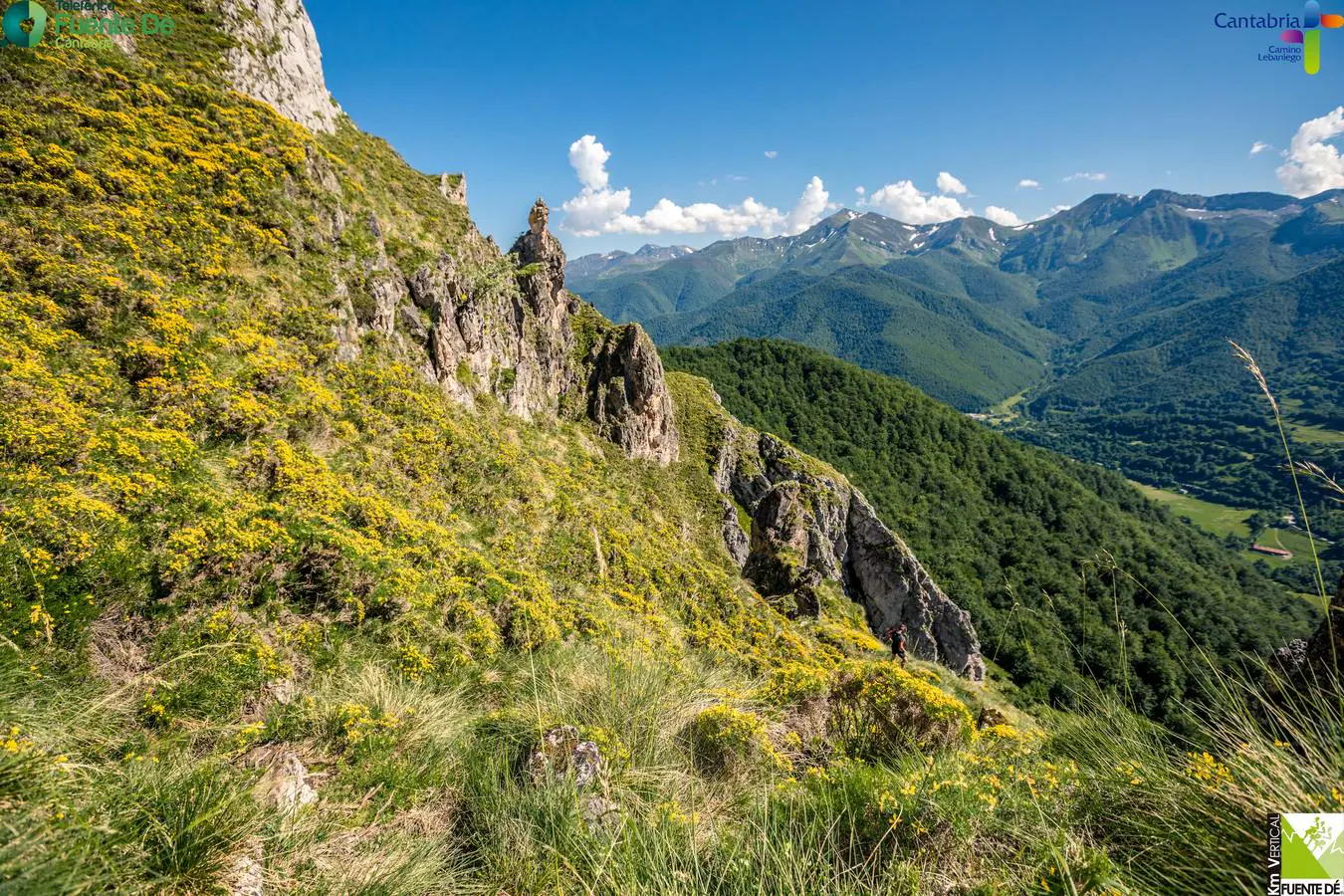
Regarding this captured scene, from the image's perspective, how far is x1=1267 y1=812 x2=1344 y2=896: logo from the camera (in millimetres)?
2002

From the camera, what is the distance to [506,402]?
80.9ft

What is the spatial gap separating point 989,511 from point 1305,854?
10202cm

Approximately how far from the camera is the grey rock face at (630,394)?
33000mm

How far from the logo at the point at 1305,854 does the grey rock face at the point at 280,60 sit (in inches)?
1098

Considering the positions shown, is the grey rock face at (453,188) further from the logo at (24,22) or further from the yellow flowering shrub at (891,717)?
the yellow flowering shrub at (891,717)

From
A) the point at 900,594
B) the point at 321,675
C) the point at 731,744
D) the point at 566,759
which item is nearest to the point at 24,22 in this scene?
the point at 321,675

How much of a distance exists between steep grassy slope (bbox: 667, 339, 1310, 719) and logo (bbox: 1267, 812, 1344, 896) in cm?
7070

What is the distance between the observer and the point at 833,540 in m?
45.7

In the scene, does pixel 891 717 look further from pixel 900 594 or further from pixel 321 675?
pixel 900 594

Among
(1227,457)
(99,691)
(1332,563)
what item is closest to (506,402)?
(99,691)

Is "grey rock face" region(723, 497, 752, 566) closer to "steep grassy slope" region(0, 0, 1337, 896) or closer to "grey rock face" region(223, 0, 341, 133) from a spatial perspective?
"steep grassy slope" region(0, 0, 1337, 896)

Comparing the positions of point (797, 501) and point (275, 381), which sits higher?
point (275, 381)

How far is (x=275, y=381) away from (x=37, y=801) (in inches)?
419

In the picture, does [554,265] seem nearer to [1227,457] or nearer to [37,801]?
[37,801]
